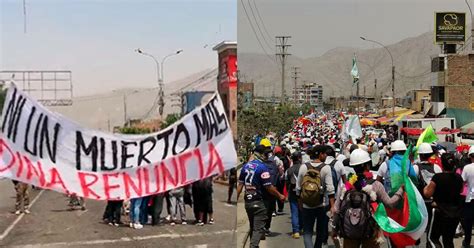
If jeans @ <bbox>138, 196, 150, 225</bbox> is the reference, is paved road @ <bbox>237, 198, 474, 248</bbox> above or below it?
below

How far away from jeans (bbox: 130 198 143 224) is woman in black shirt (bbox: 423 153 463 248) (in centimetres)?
358

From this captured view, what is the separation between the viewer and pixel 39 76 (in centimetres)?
474

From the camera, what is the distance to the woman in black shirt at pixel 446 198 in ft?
24.3

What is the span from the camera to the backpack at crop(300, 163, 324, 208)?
746 cm

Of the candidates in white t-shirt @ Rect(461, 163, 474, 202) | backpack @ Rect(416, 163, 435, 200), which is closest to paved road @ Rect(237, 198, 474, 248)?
white t-shirt @ Rect(461, 163, 474, 202)

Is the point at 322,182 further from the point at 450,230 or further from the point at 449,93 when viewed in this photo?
the point at 449,93

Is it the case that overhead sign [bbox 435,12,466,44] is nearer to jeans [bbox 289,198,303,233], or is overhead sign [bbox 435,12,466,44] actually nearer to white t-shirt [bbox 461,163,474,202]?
jeans [bbox 289,198,303,233]

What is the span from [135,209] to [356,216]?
2.24 m

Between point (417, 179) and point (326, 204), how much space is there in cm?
111

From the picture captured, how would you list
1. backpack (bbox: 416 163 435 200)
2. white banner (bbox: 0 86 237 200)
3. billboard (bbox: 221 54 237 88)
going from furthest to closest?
backpack (bbox: 416 163 435 200)
billboard (bbox: 221 54 237 88)
white banner (bbox: 0 86 237 200)

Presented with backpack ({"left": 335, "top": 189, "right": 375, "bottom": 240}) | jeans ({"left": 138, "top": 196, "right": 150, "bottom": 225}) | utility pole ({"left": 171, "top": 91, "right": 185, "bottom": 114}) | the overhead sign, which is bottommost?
backpack ({"left": 335, "top": 189, "right": 375, "bottom": 240})

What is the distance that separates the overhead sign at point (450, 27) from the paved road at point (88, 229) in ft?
215

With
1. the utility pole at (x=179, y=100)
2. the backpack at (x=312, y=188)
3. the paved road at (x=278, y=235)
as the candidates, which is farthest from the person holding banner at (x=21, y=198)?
the paved road at (x=278, y=235)

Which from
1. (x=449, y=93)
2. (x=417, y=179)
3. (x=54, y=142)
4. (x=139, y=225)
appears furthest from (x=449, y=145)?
(x=449, y=93)
